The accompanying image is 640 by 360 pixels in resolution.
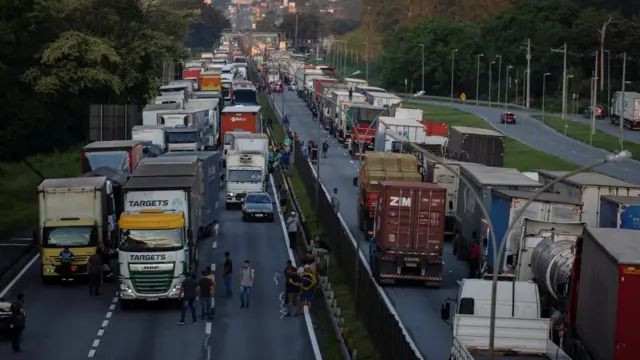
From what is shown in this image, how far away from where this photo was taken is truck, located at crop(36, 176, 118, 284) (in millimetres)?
38625

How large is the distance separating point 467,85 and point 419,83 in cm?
638

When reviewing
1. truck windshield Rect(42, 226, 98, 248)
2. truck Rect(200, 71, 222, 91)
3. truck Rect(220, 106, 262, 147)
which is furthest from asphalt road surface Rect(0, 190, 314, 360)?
truck Rect(200, 71, 222, 91)

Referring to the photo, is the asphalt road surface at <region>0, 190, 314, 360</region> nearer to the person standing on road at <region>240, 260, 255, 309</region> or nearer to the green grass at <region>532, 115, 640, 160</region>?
the person standing on road at <region>240, 260, 255, 309</region>

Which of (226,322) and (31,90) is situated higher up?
(31,90)

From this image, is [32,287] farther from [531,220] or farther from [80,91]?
[80,91]

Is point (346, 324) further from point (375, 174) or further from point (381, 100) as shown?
point (381, 100)

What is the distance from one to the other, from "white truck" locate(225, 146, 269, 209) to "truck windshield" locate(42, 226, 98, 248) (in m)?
20.0

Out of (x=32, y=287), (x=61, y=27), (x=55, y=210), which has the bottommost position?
(x=32, y=287)

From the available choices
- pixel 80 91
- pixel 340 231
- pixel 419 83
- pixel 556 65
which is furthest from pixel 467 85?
pixel 340 231

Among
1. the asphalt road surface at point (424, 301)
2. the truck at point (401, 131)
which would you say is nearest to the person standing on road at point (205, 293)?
the asphalt road surface at point (424, 301)

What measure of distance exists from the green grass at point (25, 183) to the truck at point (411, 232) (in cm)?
1850

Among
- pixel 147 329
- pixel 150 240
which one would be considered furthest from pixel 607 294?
pixel 150 240

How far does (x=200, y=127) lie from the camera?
70438 millimetres

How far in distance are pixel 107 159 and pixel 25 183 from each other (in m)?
19.1
